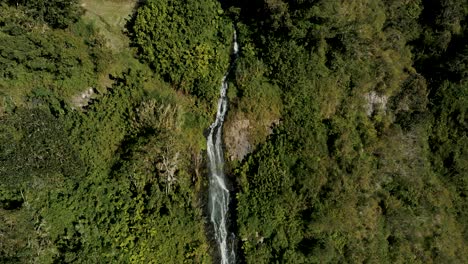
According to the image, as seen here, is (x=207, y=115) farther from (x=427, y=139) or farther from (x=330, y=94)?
(x=427, y=139)

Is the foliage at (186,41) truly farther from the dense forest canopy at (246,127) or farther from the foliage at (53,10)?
the foliage at (53,10)

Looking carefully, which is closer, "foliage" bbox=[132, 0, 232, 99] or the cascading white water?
"foliage" bbox=[132, 0, 232, 99]

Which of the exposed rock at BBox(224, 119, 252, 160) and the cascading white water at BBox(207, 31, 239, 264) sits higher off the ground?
the exposed rock at BBox(224, 119, 252, 160)

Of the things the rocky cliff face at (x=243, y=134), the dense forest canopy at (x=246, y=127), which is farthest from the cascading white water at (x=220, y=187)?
the rocky cliff face at (x=243, y=134)

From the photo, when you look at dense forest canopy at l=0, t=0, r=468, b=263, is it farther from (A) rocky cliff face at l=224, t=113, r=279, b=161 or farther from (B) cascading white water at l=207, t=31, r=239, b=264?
(B) cascading white water at l=207, t=31, r=239, b=264

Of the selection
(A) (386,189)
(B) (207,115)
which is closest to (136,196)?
(B) (207,115)

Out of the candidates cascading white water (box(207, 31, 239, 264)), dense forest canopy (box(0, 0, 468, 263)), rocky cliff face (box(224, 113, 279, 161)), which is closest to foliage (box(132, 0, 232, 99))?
dense forest canopy (box(0, 0, 468, 263))
